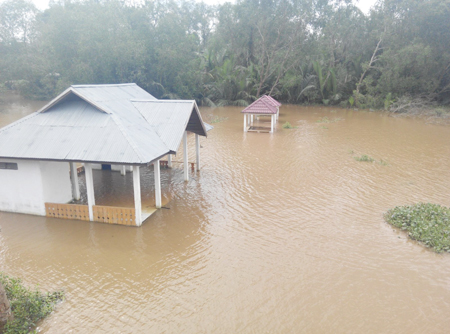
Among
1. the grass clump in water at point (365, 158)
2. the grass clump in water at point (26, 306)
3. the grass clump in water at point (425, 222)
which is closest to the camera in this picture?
the grass clump in water at point (26, 306)

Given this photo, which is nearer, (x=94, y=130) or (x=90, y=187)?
(x=90, y=187)

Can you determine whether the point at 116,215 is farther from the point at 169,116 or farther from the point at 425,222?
the point at 425,222

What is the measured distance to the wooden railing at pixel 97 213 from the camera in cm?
1027

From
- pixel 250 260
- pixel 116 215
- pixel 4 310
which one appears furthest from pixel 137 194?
pixel 4 310

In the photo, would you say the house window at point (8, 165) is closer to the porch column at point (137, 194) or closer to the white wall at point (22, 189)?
the white wall at point (22, 189)

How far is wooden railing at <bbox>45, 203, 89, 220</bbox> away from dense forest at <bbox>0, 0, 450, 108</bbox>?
23.1 m

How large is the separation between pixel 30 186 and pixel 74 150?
2.07 meters

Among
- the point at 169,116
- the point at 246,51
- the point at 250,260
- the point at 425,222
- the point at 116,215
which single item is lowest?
the point at 250,260

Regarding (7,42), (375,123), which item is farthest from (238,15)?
(7,42)

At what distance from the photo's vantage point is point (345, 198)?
42.3 ft

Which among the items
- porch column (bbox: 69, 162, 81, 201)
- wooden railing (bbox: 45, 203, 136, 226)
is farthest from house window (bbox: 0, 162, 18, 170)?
porch column (bbox: 69, 162, 81, 201)

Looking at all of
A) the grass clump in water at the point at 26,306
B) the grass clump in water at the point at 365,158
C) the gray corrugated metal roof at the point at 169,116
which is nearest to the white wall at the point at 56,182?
the gray corrugated metal roof at the point at 169,116

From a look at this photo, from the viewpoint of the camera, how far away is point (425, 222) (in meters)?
10.3

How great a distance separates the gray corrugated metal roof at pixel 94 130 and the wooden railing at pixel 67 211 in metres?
1.66
